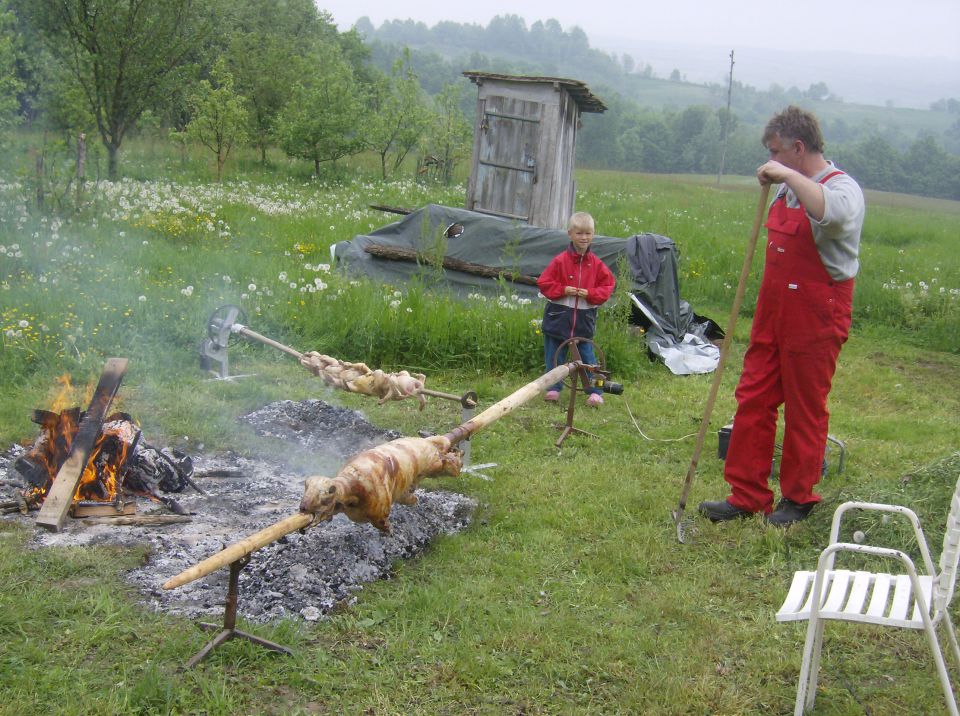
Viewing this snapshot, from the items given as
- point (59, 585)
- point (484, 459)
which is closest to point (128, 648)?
point (59, 585)

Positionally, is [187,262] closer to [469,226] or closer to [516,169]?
[469,226]

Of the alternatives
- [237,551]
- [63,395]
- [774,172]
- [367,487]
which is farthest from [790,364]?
[63,395]

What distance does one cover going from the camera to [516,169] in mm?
14023

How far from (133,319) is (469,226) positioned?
450 cm

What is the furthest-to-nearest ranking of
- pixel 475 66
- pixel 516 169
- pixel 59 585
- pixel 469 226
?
1. pixel 475 66
2. pixel 516 169
3. pixel 469 226
4. pixel 59 585

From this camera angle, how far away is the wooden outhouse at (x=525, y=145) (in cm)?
1364

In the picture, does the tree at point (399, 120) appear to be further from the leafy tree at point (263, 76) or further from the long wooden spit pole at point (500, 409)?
the long wooden spit pole at point (500, 409)

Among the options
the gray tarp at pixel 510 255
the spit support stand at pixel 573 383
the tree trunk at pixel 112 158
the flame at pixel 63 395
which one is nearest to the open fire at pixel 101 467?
the flame at pixel 63 395

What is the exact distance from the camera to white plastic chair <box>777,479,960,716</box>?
2.87 meters

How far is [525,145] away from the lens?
13.9 m

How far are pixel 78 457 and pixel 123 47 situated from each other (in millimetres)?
12566

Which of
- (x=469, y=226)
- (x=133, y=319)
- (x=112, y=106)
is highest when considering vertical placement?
(x=112, y=106)

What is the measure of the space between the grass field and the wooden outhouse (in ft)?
10.1

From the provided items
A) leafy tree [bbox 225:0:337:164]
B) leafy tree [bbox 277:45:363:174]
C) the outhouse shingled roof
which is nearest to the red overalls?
the outhouse shingled roof
